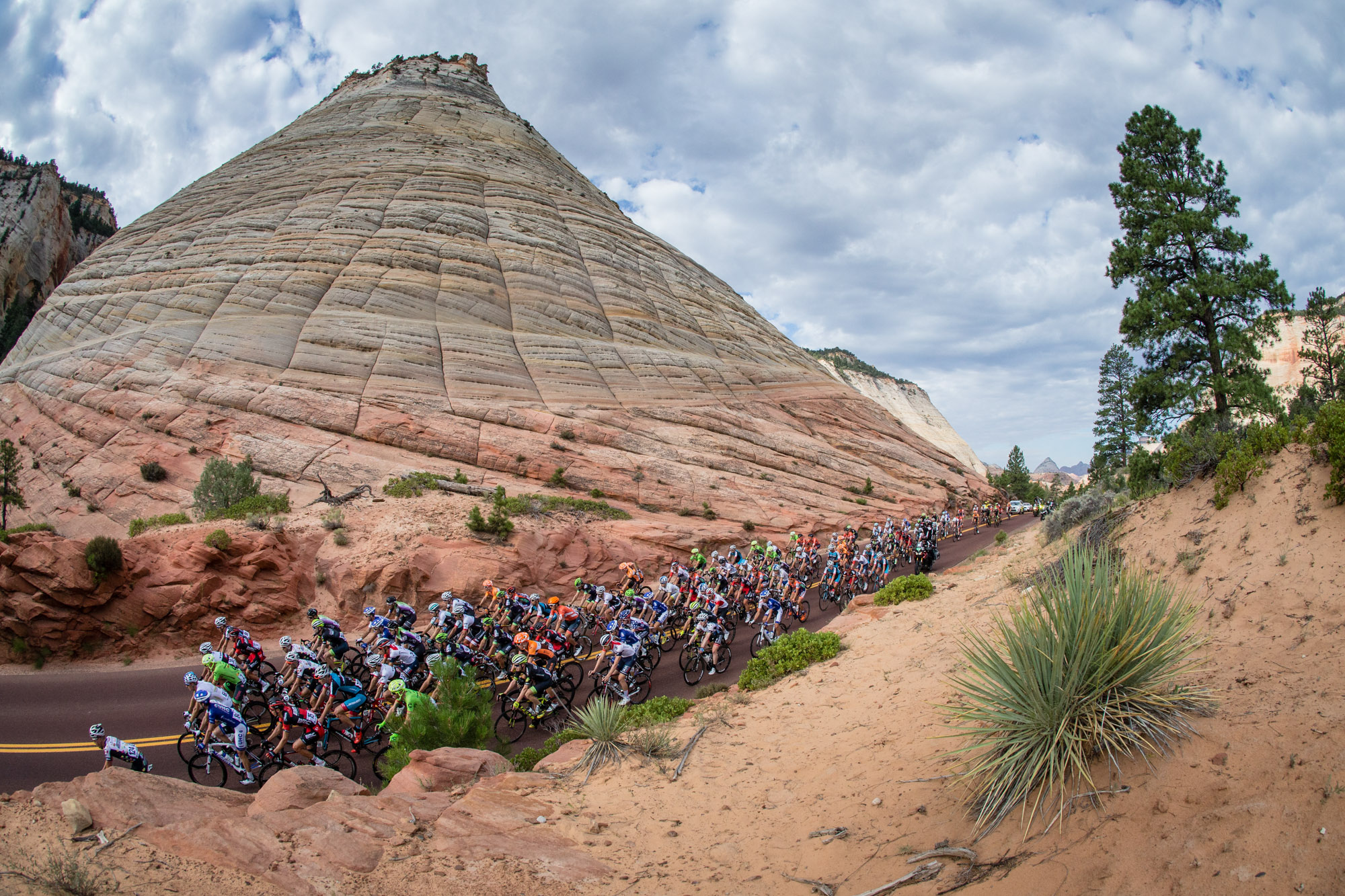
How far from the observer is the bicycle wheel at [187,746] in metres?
A: 10.4

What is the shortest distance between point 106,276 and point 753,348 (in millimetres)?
43015

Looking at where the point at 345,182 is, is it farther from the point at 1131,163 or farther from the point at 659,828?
the point at 659,828

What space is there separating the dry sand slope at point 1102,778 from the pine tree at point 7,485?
2767 centimetres

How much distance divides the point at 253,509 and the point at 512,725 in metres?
15.1

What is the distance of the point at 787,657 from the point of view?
13.3m

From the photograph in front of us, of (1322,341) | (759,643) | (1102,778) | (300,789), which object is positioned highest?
(1322,341)

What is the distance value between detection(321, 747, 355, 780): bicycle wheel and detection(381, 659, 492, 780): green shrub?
32.8 inches

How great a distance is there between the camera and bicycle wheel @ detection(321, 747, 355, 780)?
1046cm

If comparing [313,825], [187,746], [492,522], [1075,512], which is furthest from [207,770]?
[1075,512]

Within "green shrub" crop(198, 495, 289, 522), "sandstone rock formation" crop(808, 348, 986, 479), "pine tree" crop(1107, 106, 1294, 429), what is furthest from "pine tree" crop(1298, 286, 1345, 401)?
"sandstone rock formation" crop(808, 348, 986, 479)

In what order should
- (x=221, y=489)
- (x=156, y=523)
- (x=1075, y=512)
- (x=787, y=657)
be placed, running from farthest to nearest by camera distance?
(x=221, y=489) < (x=156, y=523) < (x=1075, y=512) < (x=787, y=657)

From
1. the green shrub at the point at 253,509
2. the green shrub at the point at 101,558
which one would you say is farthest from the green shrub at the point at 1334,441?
the green shrub at the point at 253,509

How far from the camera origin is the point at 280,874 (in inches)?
209

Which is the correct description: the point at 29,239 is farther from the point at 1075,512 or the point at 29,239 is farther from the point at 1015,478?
the point at 1015,478
